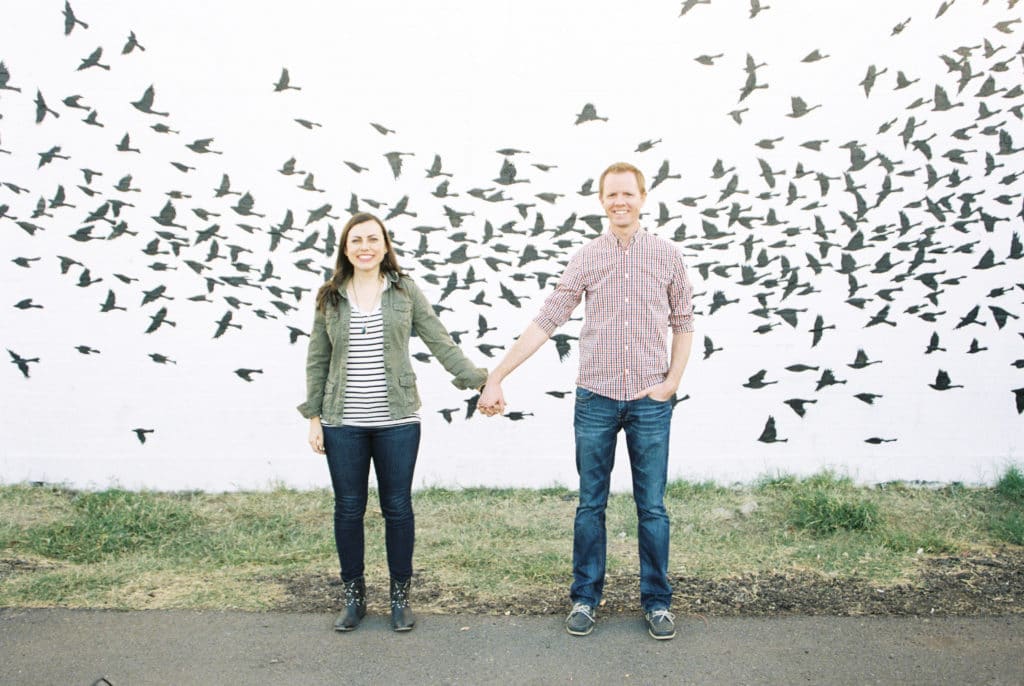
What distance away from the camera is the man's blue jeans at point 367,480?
3.67 meters

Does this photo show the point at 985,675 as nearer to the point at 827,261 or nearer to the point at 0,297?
the point at 827,261

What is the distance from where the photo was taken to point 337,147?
5762mm

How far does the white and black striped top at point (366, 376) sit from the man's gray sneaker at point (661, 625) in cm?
125

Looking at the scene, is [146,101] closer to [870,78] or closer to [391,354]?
[391,354]

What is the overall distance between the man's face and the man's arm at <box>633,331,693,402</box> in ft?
1.67

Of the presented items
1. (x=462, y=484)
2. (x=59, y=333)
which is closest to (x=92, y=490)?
(x=59, y=333)

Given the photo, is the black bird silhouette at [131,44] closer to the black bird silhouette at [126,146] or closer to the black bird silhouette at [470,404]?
the black bird silhouette at [126,146]

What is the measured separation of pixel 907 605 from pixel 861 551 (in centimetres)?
74

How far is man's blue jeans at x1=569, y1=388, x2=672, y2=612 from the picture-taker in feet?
11.9

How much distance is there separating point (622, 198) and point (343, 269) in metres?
1.18

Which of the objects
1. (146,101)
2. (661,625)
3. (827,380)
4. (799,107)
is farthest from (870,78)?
(146,101)

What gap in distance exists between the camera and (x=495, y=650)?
357 cm

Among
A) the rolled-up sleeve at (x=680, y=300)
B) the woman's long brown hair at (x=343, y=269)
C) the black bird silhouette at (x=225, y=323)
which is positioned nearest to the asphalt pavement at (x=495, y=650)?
the rolled-up sleeve at (x=680, y=300)

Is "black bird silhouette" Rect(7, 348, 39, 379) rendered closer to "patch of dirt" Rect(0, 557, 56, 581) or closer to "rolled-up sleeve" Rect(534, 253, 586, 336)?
"patch of dirt" Rect(0, 557, 56, 581)
